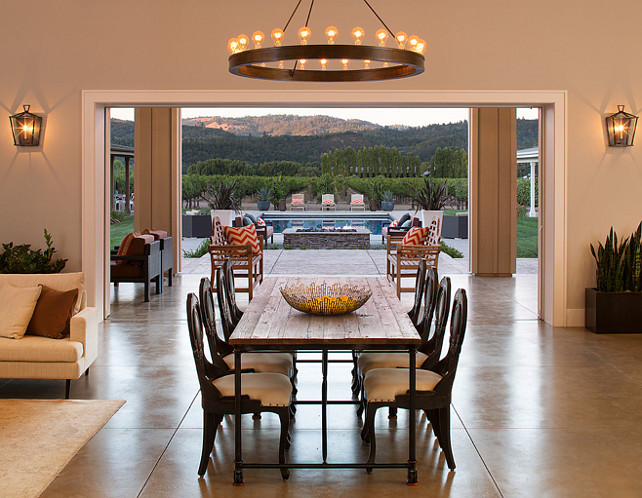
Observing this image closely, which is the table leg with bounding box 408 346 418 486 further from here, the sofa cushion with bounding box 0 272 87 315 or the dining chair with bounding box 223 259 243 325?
the sofa cushion with bounding box 0 272 87 315

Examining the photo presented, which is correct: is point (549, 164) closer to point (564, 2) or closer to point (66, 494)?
point (564, 2)

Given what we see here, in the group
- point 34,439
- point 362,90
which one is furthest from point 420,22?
point 34,439

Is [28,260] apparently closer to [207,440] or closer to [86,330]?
[86,330]

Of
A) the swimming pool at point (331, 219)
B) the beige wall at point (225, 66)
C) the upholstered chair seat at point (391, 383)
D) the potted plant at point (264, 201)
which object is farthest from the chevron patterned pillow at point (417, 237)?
the potted plant at point (264, 201)

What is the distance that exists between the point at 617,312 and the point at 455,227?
10.9 meters

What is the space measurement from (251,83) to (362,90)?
1.16 metres

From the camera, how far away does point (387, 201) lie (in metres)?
22.9

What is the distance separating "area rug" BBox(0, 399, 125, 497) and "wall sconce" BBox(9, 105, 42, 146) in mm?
3427

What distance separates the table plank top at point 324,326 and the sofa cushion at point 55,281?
5.25 feet

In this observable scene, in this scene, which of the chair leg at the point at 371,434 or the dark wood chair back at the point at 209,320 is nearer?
the chair leg at the point at 371,434

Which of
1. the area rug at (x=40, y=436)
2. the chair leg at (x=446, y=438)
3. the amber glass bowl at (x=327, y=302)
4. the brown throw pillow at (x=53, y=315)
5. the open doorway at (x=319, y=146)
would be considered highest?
the open doorway at (x=319, y=146)

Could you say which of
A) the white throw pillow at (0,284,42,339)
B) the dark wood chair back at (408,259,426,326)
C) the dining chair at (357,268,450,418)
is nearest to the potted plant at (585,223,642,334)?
the dark wood chair back at (408,259,426,326)

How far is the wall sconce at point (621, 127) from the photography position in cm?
744

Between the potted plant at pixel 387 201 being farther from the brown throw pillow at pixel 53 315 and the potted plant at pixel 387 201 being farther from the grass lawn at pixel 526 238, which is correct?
the brown throw pillow at pixel 53 315
